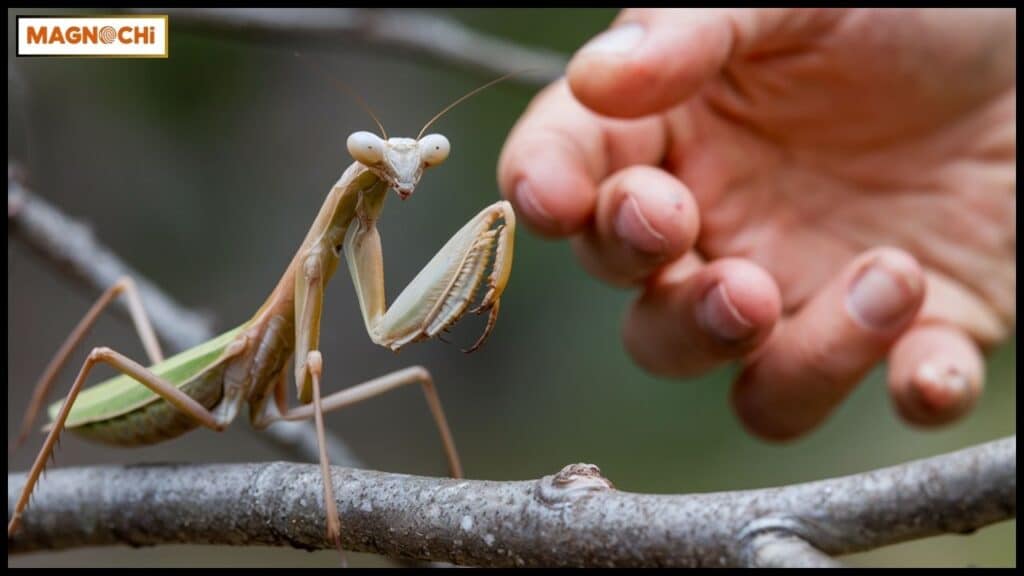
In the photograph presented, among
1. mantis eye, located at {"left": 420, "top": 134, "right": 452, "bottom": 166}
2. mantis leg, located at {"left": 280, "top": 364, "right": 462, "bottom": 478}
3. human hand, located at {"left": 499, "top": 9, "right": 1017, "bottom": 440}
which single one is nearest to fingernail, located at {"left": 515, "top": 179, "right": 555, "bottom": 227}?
human hand, located at {"left": 499, "top": 9, "right": 1017, "bottom": 440}

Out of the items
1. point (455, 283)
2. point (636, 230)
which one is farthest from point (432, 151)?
point (636, 230)

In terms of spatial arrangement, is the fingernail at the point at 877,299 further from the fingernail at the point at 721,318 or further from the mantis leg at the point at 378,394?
the mantis leg at the point at 378,394

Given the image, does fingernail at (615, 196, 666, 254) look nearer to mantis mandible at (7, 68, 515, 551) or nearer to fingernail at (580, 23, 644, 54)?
fingernail at (580, 23, 644, 54)

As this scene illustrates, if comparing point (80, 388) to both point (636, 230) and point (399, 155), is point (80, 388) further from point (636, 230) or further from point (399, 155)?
point (636, 230)

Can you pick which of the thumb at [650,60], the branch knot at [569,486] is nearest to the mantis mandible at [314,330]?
the branch knot at [569,486]

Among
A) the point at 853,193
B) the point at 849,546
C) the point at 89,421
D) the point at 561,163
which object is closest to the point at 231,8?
the point at 561,163
